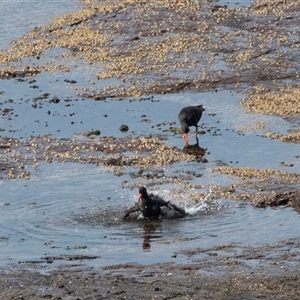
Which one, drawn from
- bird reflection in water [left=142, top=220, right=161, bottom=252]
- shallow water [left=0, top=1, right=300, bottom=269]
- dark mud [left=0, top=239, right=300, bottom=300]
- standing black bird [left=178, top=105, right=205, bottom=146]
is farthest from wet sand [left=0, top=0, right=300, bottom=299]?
bird reflection in water [left=142, top=220, right=161, bottom=252]

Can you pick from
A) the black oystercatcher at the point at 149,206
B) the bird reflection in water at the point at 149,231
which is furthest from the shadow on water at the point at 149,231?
the black oystercatcher at the point at 149,206

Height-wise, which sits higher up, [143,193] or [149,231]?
[143,193]

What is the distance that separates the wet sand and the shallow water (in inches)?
14.2

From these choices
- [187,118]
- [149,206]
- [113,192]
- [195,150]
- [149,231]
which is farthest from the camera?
[187,118]

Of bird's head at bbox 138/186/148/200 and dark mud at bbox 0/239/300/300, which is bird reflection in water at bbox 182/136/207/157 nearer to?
bird's head at bbox 138/186/148/200

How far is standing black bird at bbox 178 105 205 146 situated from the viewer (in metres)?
19.8

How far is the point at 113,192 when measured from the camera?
16.7m

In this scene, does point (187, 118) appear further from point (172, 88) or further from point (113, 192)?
point (113, 192)

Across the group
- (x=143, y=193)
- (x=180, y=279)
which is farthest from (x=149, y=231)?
(x=180, y=279)

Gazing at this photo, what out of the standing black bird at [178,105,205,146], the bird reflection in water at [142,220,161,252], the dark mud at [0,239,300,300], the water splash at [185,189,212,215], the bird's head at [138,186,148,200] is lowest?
the dark mud at [0,239,300,300]

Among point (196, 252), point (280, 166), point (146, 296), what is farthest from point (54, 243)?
point (280, 166)

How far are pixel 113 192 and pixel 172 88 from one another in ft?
22.3

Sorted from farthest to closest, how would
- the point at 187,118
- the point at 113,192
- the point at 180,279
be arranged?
the point at 187,118
the point at 113,192
the point at 180,279

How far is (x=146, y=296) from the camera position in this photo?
10883 mm
